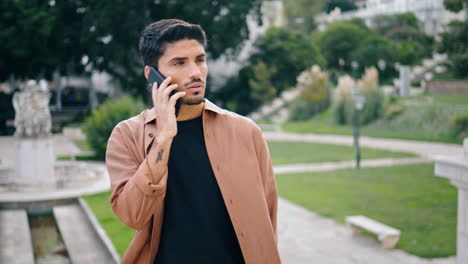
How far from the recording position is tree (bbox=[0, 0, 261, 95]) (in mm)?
25047

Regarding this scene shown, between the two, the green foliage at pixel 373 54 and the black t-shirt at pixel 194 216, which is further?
the green foliage at pixel 373 54

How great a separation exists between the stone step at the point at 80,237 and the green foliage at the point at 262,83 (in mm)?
22835

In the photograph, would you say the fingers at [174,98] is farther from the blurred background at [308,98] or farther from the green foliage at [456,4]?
the green foliage at [456,4]

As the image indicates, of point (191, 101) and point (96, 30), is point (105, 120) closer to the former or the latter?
point (96, 30)

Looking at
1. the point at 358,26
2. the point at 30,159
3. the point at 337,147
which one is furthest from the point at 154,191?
the point at 358,26

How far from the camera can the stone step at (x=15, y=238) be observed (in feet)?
24.5

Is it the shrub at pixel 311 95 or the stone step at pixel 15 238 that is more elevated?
the stone step at pixel 15 238

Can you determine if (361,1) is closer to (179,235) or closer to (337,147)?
(337,147)

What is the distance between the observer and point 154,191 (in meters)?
2.24

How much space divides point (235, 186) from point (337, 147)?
62.0 feet

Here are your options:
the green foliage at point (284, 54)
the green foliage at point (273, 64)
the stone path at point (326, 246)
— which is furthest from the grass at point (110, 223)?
the green foliage at point (284, 54)

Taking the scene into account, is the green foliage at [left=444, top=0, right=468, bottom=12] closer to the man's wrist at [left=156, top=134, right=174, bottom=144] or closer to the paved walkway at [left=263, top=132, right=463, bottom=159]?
the paved walkway at [left=263, top=132, right=463, bottom=159]

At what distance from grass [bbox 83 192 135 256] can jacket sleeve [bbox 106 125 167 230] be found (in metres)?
5.27

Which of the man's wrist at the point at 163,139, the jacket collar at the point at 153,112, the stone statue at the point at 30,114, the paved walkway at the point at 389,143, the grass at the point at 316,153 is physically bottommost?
the paved walkway at the point at 389,143
